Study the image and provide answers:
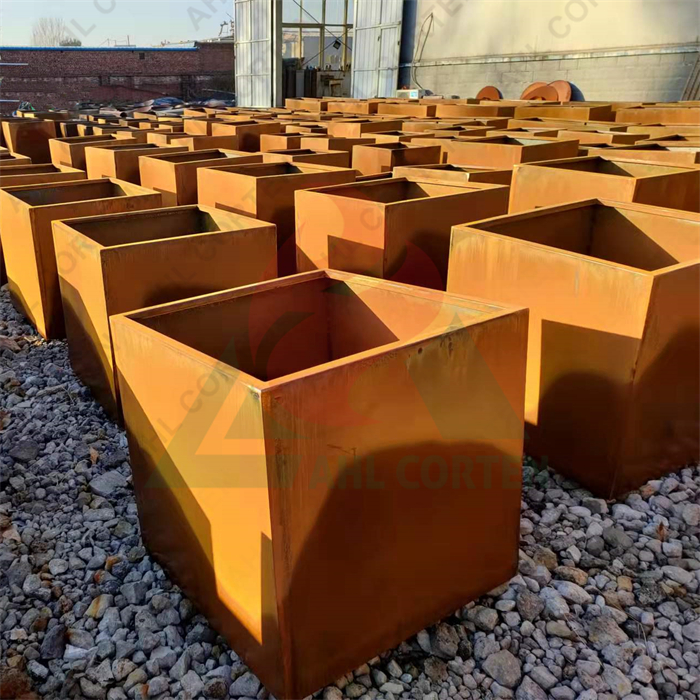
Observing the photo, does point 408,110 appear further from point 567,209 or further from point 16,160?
point 567,209

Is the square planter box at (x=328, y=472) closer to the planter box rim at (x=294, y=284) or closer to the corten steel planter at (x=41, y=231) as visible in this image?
the planter box rim at (x=294, y=284)

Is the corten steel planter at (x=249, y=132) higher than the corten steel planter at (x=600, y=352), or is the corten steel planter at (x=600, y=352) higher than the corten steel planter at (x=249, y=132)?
the corten steel planter at (x=249, y=132)

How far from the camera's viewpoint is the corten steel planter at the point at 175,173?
22.2ft

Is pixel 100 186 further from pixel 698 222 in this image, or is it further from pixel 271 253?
pixel 698 222

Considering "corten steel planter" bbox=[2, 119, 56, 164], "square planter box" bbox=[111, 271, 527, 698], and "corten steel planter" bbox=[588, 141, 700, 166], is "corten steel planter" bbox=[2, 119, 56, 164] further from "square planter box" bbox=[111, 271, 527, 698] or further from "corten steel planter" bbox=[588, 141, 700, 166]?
"square planter box" bbox=[111, 271, 527, 698]

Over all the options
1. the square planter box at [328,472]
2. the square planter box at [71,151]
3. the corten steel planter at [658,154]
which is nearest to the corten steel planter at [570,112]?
the corten steel planter at [658,154]

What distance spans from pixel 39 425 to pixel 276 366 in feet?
5.97

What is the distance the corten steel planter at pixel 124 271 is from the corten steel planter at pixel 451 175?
184 cm

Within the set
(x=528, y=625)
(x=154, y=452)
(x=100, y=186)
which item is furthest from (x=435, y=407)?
(x=100, y=186)

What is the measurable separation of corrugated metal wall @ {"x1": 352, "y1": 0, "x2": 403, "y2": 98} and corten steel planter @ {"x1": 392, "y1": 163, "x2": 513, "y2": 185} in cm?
1673

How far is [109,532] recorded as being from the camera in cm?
319

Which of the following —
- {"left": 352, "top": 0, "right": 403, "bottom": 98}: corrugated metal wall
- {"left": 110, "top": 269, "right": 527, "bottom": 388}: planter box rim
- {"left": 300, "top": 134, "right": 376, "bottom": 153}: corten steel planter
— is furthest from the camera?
{"left": 352, "top": 0, "right": 403, "bottom": 98}: corrugated metal wall

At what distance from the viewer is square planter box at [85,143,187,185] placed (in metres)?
7.53

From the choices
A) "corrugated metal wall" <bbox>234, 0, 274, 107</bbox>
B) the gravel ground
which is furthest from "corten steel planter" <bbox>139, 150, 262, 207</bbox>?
"corrugated metal wall" <bbox>234, 0, 274, 107</bbox>
